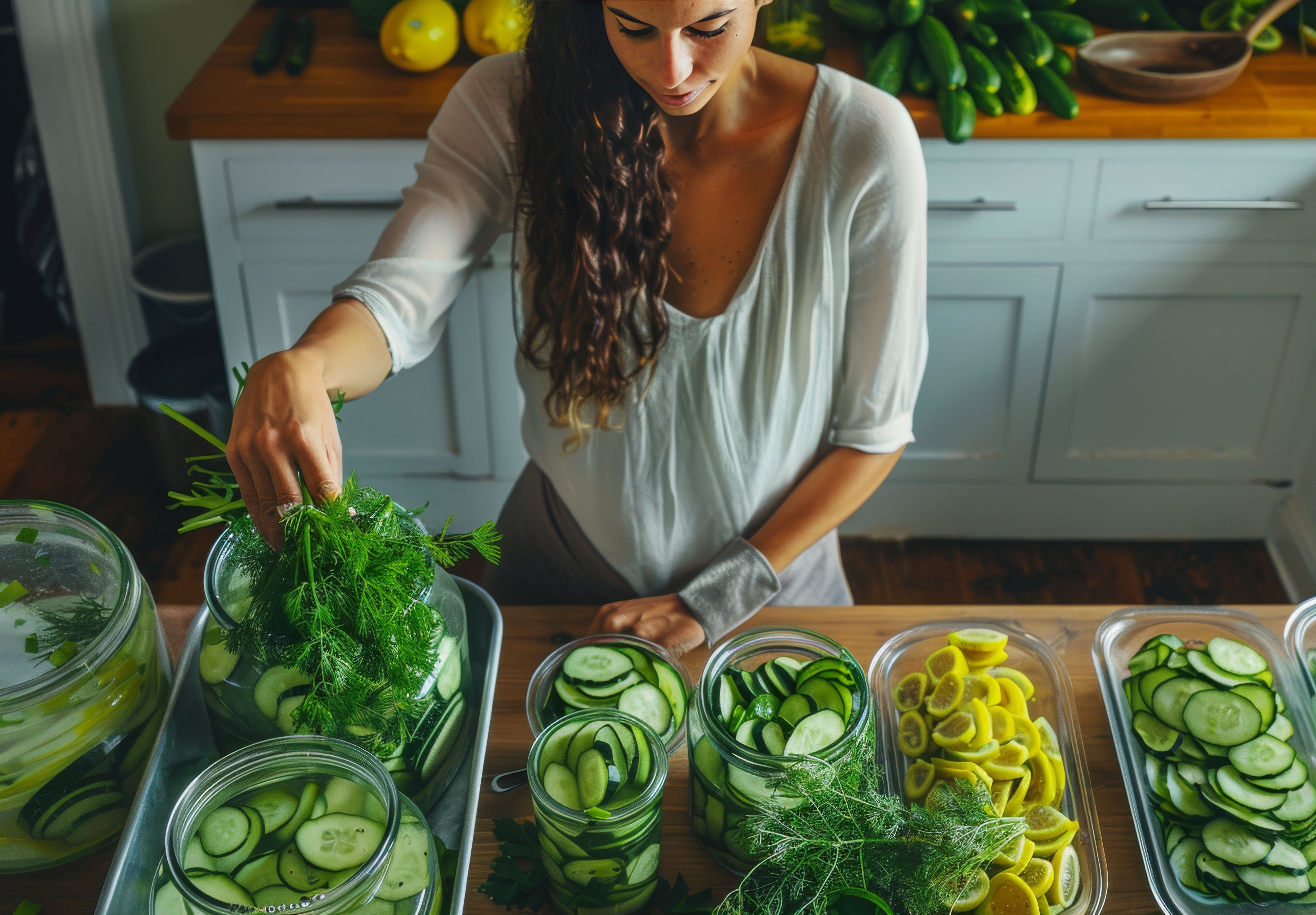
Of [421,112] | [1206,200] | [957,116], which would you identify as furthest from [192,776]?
[1206,200]

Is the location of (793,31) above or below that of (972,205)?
above

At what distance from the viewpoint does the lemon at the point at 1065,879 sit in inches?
31.8

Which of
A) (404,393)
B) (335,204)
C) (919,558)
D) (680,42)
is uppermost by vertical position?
(680,42)

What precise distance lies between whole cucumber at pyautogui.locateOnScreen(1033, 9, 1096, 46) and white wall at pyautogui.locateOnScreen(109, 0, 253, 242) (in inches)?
69.5

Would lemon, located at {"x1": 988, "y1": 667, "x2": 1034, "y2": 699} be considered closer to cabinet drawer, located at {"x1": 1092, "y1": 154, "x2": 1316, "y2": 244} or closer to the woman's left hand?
the woman's left hand

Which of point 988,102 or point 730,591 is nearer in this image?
point 730,591

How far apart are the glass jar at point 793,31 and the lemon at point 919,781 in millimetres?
1564

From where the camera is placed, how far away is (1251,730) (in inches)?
34.6

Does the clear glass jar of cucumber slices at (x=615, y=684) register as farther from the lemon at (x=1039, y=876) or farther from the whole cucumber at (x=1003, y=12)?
the whole cucumber at (x=1003, y=12)

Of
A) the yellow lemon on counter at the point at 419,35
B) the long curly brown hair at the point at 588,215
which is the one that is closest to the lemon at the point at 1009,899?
the long curly brown hair at the point at 588,215

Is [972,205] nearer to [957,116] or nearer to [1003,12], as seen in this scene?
[957,116]

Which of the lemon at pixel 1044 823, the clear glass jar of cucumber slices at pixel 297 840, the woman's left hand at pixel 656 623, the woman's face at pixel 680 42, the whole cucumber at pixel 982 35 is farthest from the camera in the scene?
the whole cucumber at pixel 982 35

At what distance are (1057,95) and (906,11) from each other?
12.5 inches

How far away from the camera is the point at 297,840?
0.67m
